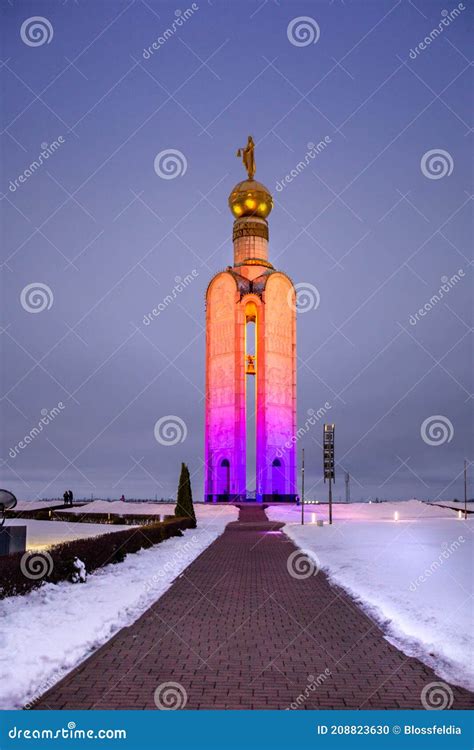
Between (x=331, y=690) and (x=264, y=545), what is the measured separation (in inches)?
694

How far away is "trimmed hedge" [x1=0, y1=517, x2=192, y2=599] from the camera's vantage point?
11234 mm

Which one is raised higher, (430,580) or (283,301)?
(283,301)

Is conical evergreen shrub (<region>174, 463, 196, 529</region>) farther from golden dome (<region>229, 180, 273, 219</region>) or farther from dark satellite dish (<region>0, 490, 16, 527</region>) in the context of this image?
golden dome (<region>229, 180, 273, 219</region>)

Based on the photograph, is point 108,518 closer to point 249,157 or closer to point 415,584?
point 415,584

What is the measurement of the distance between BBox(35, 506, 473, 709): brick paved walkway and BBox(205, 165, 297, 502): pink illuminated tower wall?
189 feet

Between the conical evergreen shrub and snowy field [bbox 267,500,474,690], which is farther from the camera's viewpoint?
the conical evergreen shrub

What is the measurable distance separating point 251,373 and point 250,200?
2067 centimetres

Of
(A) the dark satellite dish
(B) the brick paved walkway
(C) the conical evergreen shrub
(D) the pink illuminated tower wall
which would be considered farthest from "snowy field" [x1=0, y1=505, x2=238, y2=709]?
(D) the pink illuminated tower wall

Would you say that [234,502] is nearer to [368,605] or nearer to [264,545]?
[264,545]

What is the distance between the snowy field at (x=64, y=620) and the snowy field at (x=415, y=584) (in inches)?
148

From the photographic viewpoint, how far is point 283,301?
249ft

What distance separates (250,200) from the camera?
260ft

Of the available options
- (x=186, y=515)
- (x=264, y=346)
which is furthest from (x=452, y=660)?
(x=264, y=346)

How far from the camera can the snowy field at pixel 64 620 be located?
6.58m
